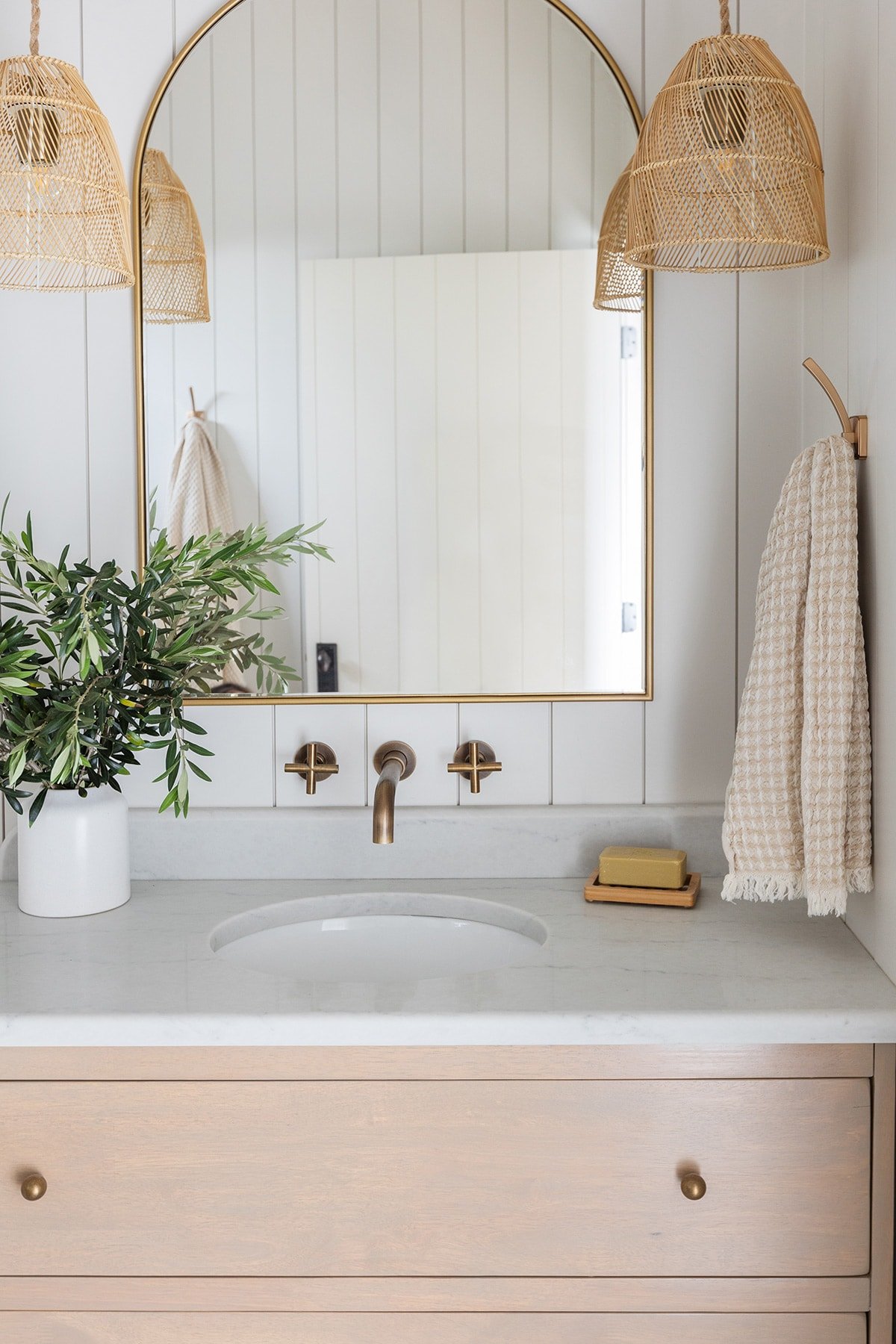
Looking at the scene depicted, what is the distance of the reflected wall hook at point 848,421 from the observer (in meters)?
1.24

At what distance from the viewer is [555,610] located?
158 cm

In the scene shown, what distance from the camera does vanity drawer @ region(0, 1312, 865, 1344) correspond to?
1.09m

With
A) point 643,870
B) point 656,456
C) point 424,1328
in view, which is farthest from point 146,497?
point 424,1328

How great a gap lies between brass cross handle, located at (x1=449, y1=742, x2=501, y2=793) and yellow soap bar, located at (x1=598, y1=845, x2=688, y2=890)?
204 millimetres

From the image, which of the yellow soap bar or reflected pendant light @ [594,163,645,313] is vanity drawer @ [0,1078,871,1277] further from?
reflected pendant light @ [594,163,645,313]

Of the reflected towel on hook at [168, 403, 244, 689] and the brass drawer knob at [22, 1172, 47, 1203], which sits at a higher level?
the reflected towel on hook at [168, 403, 244, 689]

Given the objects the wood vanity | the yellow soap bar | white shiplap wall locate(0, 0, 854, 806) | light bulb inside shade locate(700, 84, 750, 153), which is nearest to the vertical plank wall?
white shiplap wall locate(0, 0, 854, 806)

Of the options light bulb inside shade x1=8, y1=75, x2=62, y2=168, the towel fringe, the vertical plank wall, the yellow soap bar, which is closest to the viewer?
the towel fringe

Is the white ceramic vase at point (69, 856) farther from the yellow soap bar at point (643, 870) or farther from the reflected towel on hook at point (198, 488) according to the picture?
the yellow soap bar at point (643, 870)

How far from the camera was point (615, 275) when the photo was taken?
154 cm

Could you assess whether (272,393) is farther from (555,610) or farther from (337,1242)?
(337,1242)

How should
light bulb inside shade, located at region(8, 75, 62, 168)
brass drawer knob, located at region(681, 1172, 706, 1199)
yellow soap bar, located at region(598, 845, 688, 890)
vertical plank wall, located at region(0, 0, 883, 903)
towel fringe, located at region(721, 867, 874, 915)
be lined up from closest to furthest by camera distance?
brass drawer knob, located at region(681, 1172, 706, 1199) < towel fringe, located at region(721, 867, 874, 915) < light bulb inside shade, located at region(8, 75, 62, 168) < yellow soap bar, located at region(598, 845, 688, 890) < vertical plank wall, located at region(0, 0, 883, 903)

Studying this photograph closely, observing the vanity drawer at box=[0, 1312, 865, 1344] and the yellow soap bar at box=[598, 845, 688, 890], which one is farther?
the yellow soap bar at box=[598, 845, 688, 890]

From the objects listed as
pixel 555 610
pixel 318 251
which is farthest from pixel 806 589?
pixel 318 251
